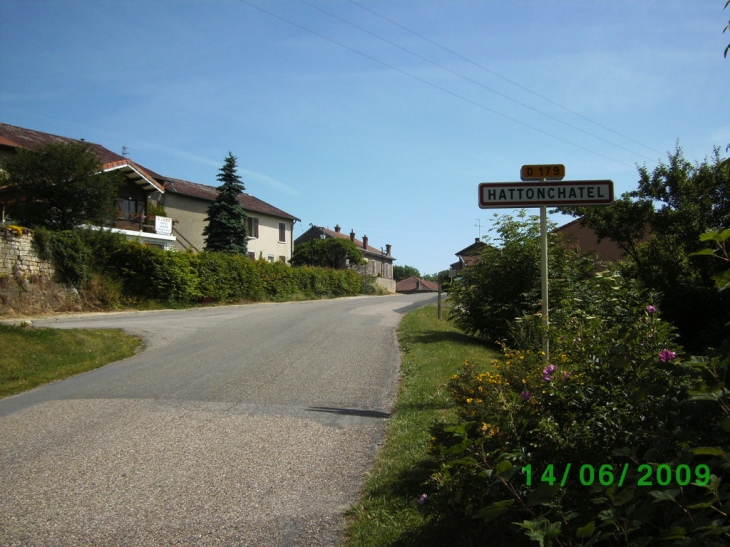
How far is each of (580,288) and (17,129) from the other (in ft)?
118

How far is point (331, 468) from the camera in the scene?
5.73 metres

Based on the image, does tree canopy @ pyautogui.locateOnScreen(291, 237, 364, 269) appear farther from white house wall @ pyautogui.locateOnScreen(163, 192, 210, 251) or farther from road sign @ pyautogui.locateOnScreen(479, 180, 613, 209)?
road sign @ pyautogui.locateOnScreen(479, 180, 613, 209)

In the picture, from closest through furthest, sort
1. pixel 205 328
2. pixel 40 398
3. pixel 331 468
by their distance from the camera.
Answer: pixel 331 468 < pixel 40 398 < pixel 205 328

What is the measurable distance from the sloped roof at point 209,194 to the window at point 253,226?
0.78 m

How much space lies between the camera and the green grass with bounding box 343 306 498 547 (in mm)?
4004

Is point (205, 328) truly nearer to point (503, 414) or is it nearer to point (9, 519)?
point (9, 519)

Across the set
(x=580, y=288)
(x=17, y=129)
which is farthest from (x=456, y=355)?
(x=17, y=129)

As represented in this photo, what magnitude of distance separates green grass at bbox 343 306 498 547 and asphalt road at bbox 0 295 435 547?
0.65 feet

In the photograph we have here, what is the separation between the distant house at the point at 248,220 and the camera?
146ft

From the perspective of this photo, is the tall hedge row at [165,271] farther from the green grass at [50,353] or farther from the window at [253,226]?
the window at [253,226]

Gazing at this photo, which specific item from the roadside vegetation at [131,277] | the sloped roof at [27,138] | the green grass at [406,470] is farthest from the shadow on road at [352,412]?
the sloped roof at [27,138]

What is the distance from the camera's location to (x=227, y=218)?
40094 millimetres

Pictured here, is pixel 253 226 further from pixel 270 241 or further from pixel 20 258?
pixel 20 258

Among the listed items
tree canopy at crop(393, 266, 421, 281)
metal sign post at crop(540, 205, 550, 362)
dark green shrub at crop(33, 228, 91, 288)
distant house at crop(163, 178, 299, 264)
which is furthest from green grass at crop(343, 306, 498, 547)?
tree canopy at crop(393, 266, 421, 281)
